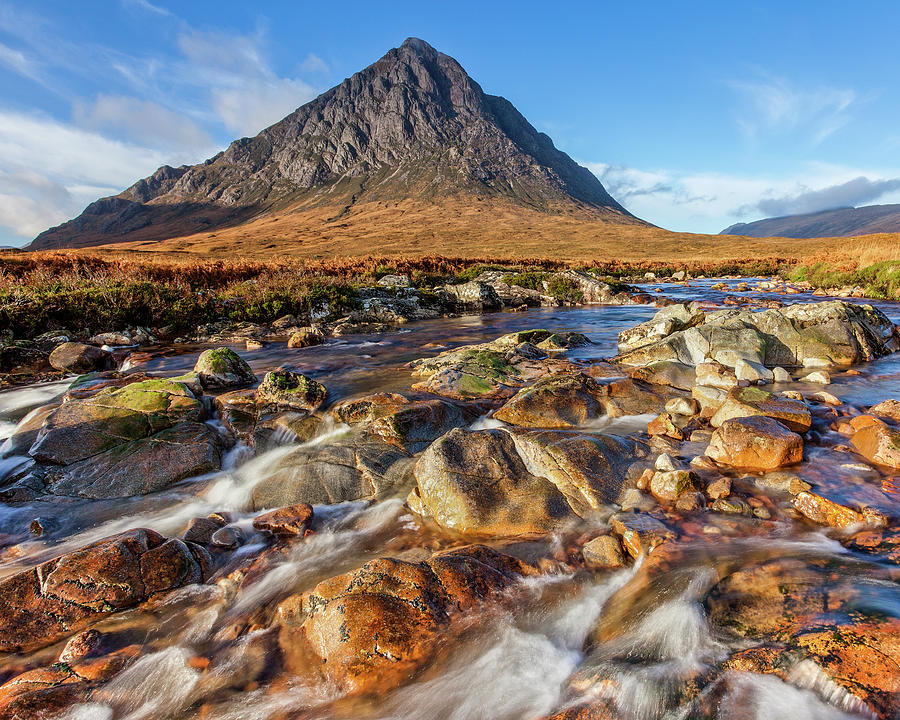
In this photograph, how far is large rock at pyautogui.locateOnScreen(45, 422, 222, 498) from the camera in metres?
5.68

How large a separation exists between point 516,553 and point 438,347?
9968 millimetres

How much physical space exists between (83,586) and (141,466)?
8.59 feet

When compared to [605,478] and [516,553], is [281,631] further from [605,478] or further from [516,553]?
[605,478]

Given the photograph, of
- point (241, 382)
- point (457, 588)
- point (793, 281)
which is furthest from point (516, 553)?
point (793, 281)

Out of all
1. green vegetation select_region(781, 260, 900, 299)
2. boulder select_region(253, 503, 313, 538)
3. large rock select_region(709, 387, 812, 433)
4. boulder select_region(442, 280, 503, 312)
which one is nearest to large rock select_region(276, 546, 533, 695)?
boulder select_region(253, 503, 313, 538)

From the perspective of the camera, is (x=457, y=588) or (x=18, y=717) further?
(x=457, y=588)

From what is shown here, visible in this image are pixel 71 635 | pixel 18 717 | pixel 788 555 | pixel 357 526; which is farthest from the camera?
pixel 357 526

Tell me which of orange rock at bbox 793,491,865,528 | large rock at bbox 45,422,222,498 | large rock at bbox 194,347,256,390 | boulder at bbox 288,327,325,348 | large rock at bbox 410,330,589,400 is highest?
boulder at bbox 288,327,325,348

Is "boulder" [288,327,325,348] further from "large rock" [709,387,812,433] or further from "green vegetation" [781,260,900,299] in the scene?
"green vegetation" [781,260,900,299]

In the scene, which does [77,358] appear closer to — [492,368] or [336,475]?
[336,475]

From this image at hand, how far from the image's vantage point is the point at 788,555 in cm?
396

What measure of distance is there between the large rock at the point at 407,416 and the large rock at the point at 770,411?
3.90 metres

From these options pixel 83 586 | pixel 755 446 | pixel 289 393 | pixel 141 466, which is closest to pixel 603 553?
pixel 755 446

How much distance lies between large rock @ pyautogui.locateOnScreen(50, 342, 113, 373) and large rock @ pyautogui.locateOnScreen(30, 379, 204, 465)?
5051 mm
